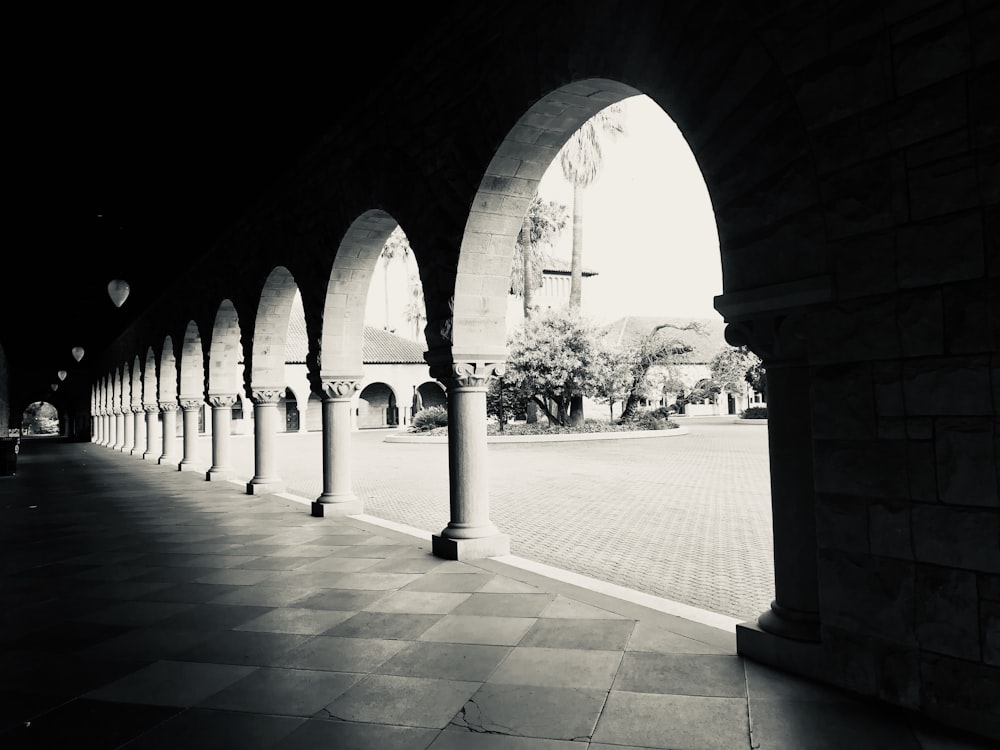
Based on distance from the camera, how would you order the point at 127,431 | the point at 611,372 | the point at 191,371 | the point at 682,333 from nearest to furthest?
the point at 191,371 < the point at 611,372 < the point at 127,431 < the point at 682,333

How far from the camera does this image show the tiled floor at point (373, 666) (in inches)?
102

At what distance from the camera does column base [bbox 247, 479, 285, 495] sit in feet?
34.7

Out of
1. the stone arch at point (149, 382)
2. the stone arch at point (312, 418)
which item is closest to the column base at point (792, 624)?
the stone arch at point (149, 382)

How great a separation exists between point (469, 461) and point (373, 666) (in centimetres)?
269

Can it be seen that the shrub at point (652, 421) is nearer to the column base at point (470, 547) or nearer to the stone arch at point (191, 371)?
the stone arch at point (191, 371)

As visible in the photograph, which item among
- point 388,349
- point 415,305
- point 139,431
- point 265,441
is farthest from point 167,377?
point 388,349

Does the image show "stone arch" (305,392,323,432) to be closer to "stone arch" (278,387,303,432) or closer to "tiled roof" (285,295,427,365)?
"stone arch" (278,387,303,432)

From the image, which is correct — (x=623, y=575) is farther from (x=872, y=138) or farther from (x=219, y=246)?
(x=219, y=246)

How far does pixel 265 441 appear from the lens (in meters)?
10.7

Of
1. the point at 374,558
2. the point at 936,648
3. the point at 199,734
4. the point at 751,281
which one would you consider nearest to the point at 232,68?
the point at 374,558

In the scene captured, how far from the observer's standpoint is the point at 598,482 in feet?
39.7

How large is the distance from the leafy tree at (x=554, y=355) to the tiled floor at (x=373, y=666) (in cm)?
1827

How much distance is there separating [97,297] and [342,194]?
13674 mm

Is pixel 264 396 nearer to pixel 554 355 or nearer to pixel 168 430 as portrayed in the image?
pixel 168 430
